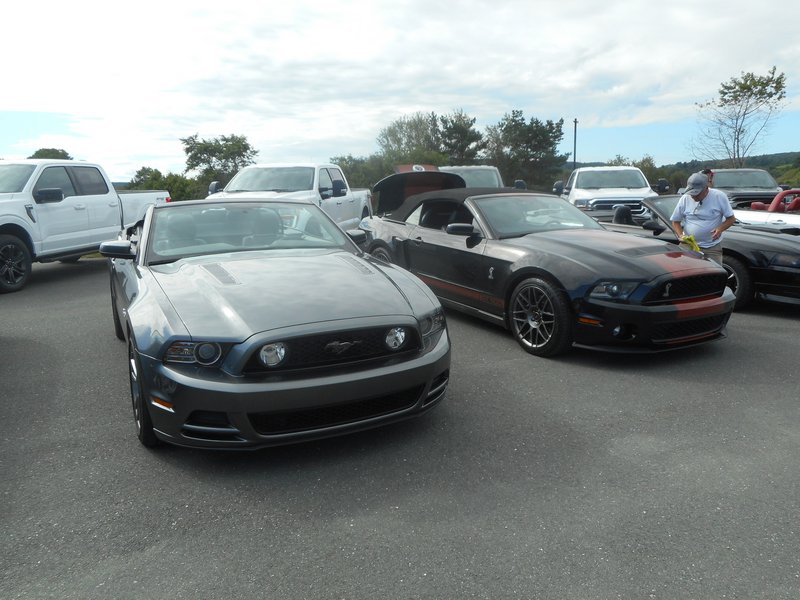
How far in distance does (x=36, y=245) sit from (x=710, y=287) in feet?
30.8

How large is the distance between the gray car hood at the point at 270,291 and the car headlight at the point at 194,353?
0.18 feet

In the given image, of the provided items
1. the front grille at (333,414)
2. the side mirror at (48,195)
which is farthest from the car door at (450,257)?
the side mirror at (48,195)

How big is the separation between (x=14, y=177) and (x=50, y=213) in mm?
734

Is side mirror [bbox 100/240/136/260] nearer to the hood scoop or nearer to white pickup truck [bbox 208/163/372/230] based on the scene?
the hood scoop

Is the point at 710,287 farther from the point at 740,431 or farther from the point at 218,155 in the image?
the point at 218,155

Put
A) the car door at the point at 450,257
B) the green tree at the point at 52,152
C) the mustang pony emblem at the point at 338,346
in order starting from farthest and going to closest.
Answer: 1. the green tree at the point at 52,152
2. the car door at the point at 450,257
3. the mustang pony emblem at the point at 338,346

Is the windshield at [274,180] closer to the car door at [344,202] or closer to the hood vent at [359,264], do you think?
the car door at [344,202]

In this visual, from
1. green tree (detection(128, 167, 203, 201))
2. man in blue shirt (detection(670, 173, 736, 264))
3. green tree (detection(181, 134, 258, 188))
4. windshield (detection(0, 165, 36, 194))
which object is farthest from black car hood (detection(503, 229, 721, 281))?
green tree (detection(181, 134, 258, 188))

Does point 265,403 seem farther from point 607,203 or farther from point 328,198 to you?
point 607,203

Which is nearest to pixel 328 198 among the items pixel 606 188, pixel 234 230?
pixel 606 188

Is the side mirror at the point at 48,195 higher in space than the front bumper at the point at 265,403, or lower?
higher

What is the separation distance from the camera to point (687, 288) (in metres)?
5.34

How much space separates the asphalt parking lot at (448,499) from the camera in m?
2.54

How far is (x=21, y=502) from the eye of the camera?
315cm
